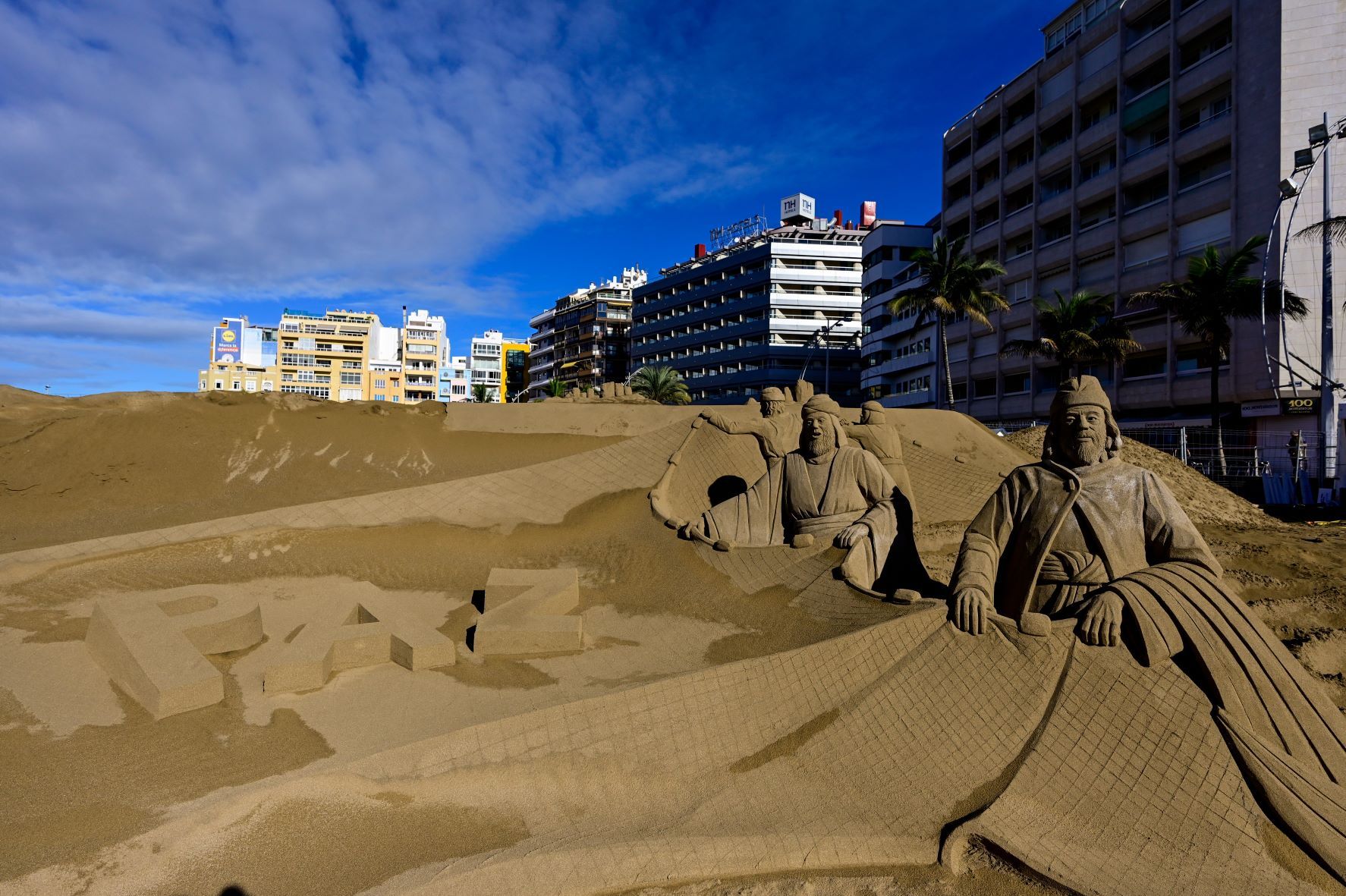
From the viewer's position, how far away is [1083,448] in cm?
512

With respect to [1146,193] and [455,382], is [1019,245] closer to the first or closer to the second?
[1146,193]

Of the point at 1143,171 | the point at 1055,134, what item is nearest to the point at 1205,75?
the point at 1143,171

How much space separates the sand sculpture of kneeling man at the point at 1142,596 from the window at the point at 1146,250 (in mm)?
31932

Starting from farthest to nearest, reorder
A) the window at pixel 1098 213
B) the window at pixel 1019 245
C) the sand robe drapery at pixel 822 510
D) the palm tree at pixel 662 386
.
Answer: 1. the palm tree at pixel 662 386
2. the window at pixel 1019 245
3. the window at pixel 1098 213
4. the sand robe drapery at pixel 822 510

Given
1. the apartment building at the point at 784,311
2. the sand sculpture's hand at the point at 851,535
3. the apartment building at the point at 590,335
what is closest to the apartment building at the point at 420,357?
the apartment building at the point at 590,335

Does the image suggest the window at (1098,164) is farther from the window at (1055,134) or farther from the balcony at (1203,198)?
the balcony at (1203,198)

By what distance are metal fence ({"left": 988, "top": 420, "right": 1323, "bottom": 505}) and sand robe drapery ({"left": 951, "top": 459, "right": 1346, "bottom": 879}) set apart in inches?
669

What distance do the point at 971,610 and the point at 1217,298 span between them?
944 inches

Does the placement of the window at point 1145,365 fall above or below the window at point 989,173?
below

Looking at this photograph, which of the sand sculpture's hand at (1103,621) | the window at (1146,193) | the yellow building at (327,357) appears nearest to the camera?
the sand sculpture's hand at (1103,621)

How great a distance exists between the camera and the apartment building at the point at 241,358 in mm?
78625

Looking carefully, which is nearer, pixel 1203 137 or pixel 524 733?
pixel 524 733

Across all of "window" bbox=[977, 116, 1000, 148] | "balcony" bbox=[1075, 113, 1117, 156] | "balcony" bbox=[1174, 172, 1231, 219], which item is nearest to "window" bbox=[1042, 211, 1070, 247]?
"balcony" bbox=[1075, 113, 1117, 156]

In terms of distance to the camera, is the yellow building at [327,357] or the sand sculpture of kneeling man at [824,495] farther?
the yellow building at [327,357]
